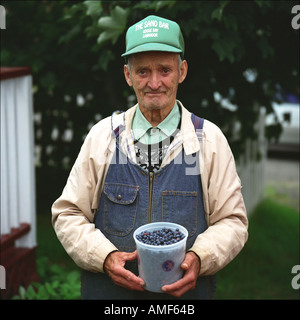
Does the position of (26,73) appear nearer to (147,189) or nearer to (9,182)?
(9,182)

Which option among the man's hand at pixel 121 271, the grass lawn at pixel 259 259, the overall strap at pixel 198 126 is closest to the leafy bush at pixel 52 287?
the grass lawn at pixel 259 259

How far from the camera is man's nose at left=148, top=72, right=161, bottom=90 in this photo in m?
1.88

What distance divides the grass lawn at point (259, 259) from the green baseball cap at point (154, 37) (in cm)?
272

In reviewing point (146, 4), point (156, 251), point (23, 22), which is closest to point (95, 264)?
point (156, 251)

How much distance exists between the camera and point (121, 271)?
185 cm

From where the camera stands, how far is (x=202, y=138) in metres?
1.99

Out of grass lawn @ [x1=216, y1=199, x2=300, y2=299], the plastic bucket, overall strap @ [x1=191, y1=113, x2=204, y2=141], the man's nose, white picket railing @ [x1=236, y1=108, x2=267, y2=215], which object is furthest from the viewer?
white picket railing @ [x1=236, y1=108, x2=267, y2=215]

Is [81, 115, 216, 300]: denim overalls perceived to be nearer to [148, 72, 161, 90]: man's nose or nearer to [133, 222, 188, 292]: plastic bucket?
[133, 222, 188, 292]: plastic bucket

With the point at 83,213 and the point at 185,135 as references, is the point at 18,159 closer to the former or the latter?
the point at 83,213

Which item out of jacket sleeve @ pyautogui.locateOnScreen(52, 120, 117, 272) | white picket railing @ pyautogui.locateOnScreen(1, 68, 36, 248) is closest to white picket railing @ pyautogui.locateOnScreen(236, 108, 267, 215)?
white picket railing @ pyautogui.locateOnScreen(1, 68, 36, 248)

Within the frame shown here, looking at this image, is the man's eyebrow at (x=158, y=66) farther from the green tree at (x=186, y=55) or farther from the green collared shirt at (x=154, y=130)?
the green tree at (x=186, y=55)

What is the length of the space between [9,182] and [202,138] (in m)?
2.25

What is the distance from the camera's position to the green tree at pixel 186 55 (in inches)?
130

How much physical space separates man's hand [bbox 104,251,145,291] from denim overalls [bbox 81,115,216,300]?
0.36ft
